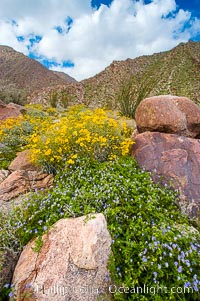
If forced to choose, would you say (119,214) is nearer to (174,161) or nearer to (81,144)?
(81,144)

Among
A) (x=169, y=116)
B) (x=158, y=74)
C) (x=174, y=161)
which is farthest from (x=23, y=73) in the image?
(x=174, y=161)

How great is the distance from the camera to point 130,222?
2533 millimetres

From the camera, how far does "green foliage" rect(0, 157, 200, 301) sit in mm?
2080

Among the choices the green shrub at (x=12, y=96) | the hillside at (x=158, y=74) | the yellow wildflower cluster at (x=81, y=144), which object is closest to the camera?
the yellow wildflower cluster at (x=81, y=144)

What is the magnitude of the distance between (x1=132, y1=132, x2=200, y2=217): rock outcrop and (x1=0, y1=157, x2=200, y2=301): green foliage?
0.23 meters

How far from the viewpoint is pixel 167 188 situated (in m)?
3.41

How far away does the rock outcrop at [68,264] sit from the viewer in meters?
1.96

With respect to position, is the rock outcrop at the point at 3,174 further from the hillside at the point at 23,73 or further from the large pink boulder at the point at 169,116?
the hillside at the point at 23,73

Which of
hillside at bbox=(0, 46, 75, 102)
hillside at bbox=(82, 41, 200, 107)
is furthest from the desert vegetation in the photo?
hillside at bbox=(0, 46, 75, 102)

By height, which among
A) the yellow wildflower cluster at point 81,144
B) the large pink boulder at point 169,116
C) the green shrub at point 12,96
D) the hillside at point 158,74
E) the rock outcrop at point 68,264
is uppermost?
the hillside at point 158,74

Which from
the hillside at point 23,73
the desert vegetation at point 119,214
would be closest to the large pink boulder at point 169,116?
the desert vegetation at point 119,214

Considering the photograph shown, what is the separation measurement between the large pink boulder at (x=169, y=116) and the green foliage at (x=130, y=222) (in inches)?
48.2

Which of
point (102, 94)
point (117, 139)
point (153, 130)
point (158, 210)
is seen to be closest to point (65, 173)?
point (117, 139)

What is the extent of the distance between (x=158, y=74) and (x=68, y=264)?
3182 centimetres
